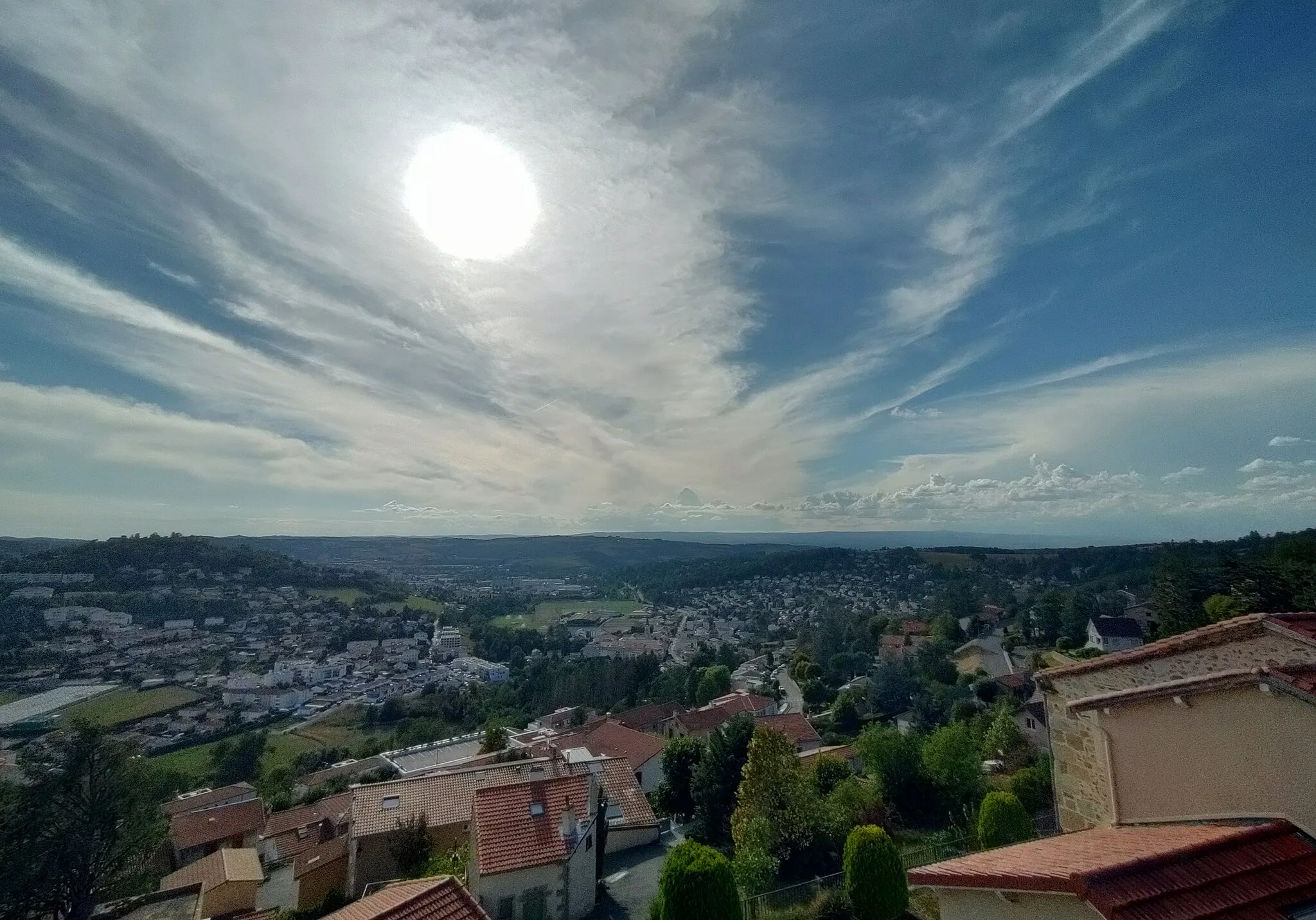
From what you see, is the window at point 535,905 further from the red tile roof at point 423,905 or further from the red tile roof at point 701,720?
the red tile roof at point 701,720

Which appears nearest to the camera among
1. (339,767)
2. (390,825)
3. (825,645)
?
(390,825)

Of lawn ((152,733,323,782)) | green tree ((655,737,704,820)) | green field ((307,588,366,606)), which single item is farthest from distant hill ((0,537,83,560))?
green tree ((655,737,704,820))

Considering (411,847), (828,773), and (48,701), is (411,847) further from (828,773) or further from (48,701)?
(48,701)

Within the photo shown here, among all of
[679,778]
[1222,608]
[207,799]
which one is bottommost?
[207,799]

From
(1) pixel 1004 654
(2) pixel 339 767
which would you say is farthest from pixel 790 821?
(1) pixel 1004 654

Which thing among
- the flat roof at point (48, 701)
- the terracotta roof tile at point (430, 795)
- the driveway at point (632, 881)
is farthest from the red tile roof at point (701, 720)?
the flat roof at point (48, 701)

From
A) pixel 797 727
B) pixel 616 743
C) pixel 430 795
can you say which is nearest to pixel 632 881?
pixel 430 795

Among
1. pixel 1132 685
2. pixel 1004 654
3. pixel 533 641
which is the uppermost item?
pixel 1132 685

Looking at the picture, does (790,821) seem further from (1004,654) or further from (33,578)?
(33,578)
